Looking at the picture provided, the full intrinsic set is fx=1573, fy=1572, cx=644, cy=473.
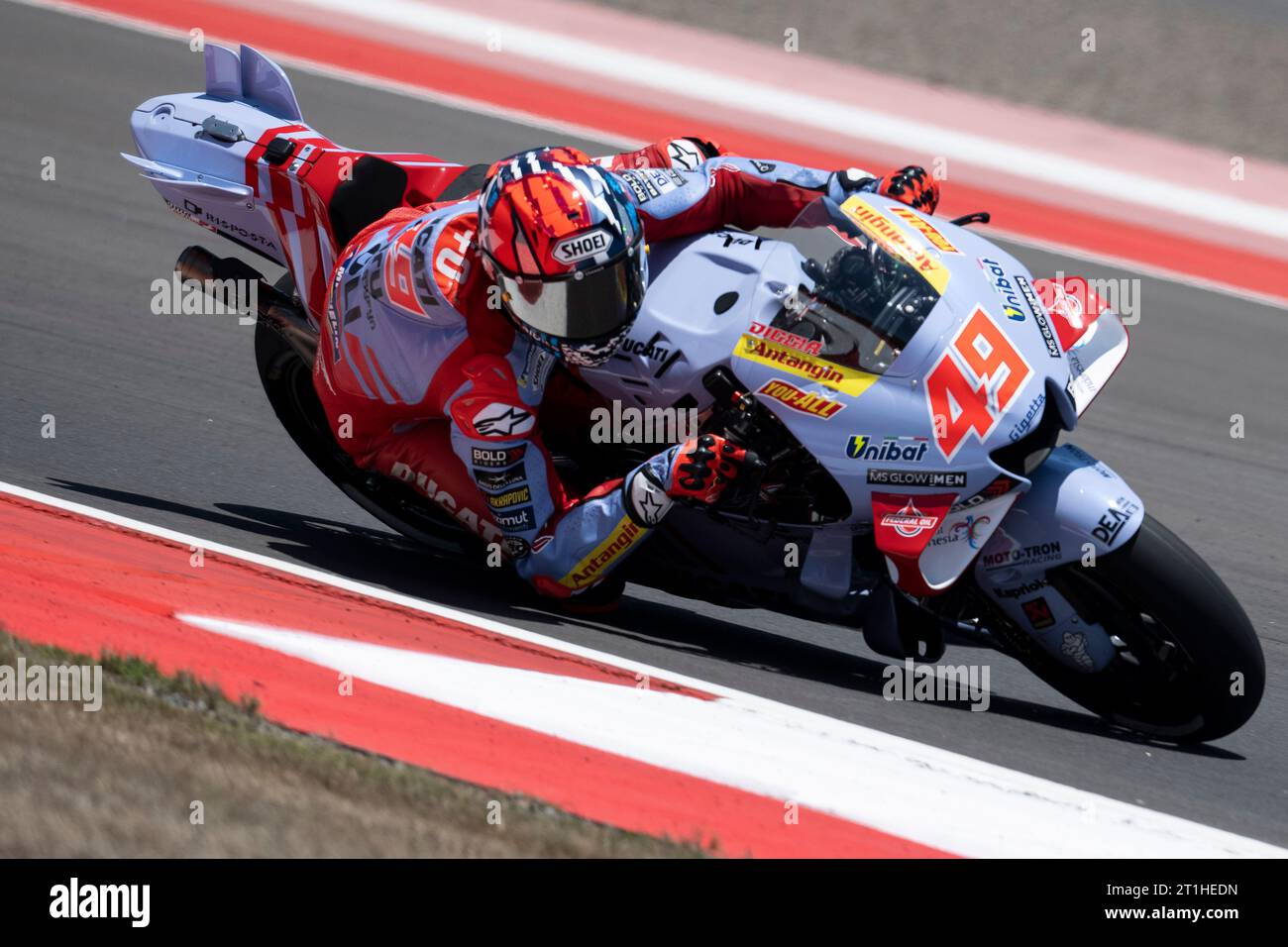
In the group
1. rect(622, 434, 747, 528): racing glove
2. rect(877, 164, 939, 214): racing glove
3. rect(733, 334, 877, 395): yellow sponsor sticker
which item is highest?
rect(877, 164, 939, 214): racing glove

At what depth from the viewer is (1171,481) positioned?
805 centimetres

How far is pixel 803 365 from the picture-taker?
15.9 ft

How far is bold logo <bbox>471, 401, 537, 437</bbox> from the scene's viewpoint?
5.22 metres

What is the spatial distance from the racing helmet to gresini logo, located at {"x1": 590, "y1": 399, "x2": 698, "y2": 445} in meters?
0.29

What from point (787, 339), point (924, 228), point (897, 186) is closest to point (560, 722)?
point (787, 339)

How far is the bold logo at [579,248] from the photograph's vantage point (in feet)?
16.0

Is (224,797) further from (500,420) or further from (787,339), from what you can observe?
(787,339)

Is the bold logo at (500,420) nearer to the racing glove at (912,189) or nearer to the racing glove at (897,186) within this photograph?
the racing glove at (897,186)

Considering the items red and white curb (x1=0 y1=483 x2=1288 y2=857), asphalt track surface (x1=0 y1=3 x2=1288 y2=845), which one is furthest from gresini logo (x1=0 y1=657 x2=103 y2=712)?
asphalt track surface (x1=0 y1=3 x2=1288 y2=845)

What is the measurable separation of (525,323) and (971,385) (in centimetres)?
143

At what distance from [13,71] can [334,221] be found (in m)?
7.05

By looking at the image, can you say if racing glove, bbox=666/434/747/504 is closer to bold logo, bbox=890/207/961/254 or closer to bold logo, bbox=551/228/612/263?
bold logo, bbox=551/228/612/263

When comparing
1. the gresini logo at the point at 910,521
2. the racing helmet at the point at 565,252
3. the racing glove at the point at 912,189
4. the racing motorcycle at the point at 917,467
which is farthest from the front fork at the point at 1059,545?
the racing helmet at the point at 565,252
